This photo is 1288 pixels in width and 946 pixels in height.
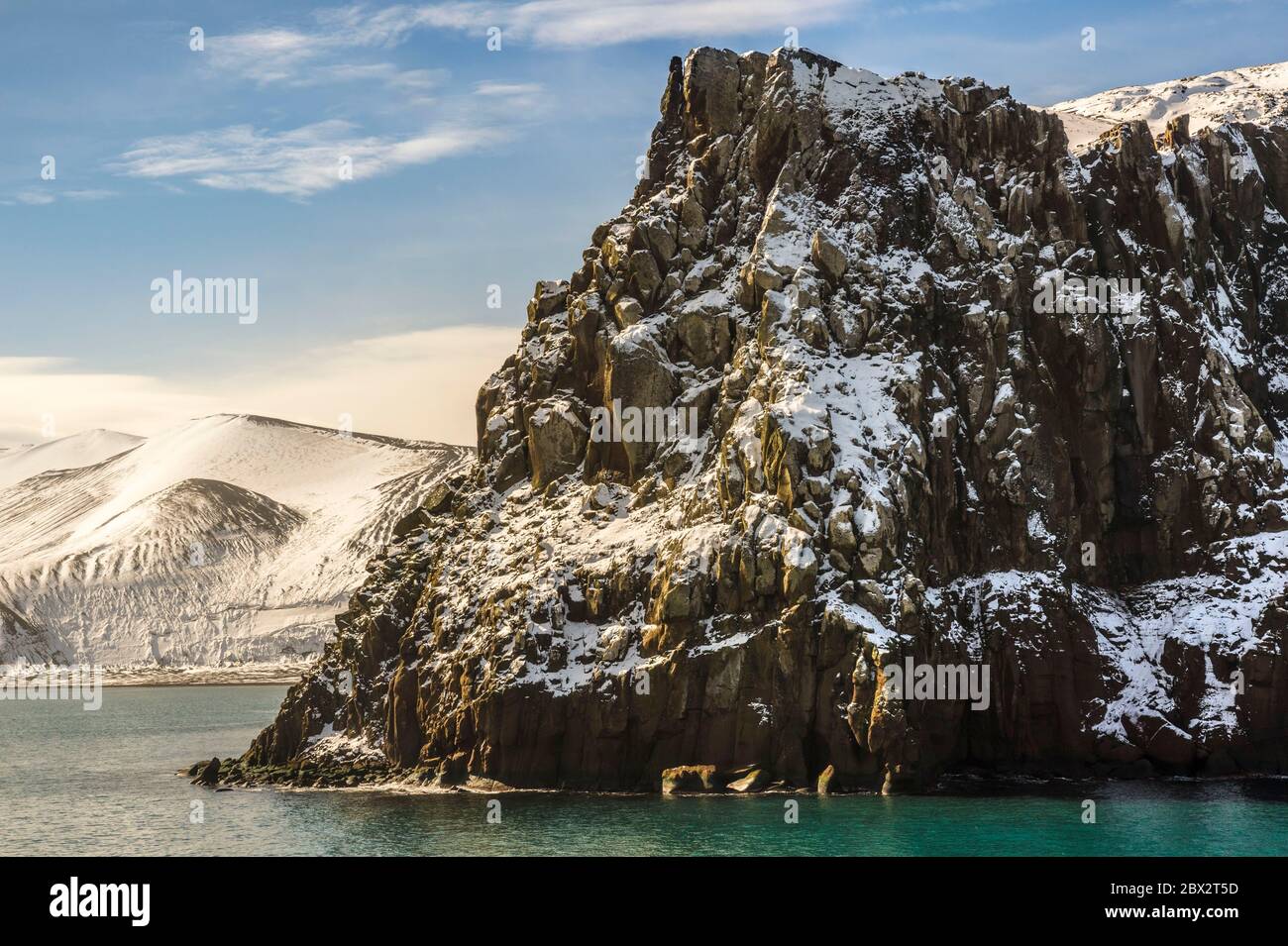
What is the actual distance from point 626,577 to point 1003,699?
72.4 ft

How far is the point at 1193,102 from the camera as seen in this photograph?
432 feet

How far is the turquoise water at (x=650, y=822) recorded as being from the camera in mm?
68688

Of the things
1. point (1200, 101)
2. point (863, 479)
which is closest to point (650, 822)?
point (863, 479)

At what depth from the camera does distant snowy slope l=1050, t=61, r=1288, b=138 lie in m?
122

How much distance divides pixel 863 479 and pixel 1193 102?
64626 millimetres

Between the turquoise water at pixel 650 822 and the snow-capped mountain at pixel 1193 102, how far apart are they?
59.1 metres

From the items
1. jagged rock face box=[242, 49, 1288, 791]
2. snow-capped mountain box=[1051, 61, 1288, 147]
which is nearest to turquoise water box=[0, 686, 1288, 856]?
jagged rock face box=[242, 49, 1288, 791]

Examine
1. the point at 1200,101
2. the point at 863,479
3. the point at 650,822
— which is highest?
the point at 1200,101

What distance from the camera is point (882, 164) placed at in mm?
101188

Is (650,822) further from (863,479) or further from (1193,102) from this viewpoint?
(1193,102)

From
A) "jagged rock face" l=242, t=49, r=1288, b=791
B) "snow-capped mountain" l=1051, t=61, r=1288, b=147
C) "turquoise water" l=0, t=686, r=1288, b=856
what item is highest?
"snow-capped mountain" l=1051, t=61, r=1288, b=147

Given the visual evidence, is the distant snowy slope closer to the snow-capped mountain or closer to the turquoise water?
the snow-capped mountain
